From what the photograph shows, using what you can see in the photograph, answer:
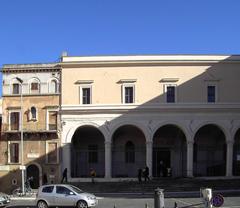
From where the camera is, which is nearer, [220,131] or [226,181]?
[226,181]

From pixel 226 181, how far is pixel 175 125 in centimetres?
680

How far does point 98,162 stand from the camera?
51500 mm

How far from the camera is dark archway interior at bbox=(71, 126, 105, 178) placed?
51344mm

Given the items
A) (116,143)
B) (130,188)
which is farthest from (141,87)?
(130,188)

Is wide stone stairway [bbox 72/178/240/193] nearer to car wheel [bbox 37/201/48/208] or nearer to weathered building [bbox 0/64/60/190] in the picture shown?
weathered building [bbox 0/64/60/190]

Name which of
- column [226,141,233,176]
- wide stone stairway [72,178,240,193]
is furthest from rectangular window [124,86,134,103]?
column [226,141,233,176]

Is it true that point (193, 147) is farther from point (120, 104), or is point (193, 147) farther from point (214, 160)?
point (120, 104)

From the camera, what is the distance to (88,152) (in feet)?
169

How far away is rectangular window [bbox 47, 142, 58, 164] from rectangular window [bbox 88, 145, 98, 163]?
4080mm

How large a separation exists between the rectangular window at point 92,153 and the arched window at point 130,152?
9.36 feet

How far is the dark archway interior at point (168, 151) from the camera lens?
50.8m

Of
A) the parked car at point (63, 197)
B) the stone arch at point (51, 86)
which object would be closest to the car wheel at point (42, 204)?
the parked car at point (63, 197)

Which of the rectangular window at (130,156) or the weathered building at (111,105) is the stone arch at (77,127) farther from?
the rectangular window at (130,156)

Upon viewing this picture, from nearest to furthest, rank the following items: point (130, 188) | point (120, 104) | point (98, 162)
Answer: point (130, 188) < point (120, 104) < point (98, 162)
